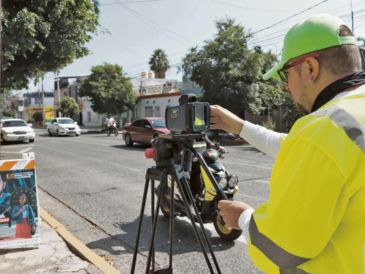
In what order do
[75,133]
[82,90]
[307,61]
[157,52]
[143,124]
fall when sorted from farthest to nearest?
[157,52]
[82,90]
[75,133]
[143,124]
[307,61]

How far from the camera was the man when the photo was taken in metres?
1.08

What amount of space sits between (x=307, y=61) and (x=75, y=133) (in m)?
28.3

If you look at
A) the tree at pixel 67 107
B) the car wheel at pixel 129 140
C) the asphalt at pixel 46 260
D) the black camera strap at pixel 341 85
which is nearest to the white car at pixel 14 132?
the car wheel at pixel 129 140

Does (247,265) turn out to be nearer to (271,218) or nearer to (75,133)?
(271,218)

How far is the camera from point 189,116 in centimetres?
213

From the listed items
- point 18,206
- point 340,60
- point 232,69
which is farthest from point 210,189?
point 232,69

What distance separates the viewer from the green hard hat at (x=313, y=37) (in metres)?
1.25

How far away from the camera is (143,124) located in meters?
17.9

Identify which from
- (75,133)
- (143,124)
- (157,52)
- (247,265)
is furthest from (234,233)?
(157,52)

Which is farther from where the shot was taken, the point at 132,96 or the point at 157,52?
the point at 157,52

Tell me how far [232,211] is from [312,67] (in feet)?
1.96

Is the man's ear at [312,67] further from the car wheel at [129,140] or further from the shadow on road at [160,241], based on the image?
the car wheel at [129,140]

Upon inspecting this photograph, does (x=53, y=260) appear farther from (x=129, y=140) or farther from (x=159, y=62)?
(x=159, y=62)

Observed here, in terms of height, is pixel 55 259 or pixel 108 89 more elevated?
pixel 108 89
